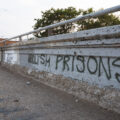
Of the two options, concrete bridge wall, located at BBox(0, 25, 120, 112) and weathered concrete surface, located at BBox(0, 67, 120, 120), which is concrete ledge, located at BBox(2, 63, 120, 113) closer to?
concrete bridge wall, located at BBox(0, 25, 120, 112)

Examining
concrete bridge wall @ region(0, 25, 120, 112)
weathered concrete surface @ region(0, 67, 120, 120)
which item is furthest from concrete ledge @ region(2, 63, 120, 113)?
weathered concrete surface @ region(0, 67, 120, 120)

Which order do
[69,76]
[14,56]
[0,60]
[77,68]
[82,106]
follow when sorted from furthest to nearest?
[0,60] → [14,56] → [69,76] → [77,68] → [82,106]

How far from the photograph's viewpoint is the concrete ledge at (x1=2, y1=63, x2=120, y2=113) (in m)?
3.02

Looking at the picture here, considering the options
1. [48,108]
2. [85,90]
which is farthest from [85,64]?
[48,108]

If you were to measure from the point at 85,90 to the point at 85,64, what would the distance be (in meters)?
0.54

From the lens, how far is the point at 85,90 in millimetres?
3713

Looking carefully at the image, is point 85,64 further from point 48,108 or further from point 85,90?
point 48,108

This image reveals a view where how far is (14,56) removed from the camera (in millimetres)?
8844

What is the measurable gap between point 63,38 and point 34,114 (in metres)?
2.13

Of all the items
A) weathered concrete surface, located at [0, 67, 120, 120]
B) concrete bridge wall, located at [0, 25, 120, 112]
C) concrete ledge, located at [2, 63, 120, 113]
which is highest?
concrete bridge wall, located at [0, 25, 120, 112]

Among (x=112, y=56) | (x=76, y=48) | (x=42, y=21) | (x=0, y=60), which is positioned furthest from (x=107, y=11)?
(x=42, y=21)

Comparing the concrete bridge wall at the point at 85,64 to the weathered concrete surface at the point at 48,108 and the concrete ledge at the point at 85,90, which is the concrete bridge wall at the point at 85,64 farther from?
the weathered concrete surface at the point at 48,108

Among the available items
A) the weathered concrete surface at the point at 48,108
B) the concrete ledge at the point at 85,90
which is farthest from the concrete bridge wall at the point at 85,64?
the weathered concrete surface at the point at 48,108

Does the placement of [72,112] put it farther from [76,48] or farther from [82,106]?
[76,48]
